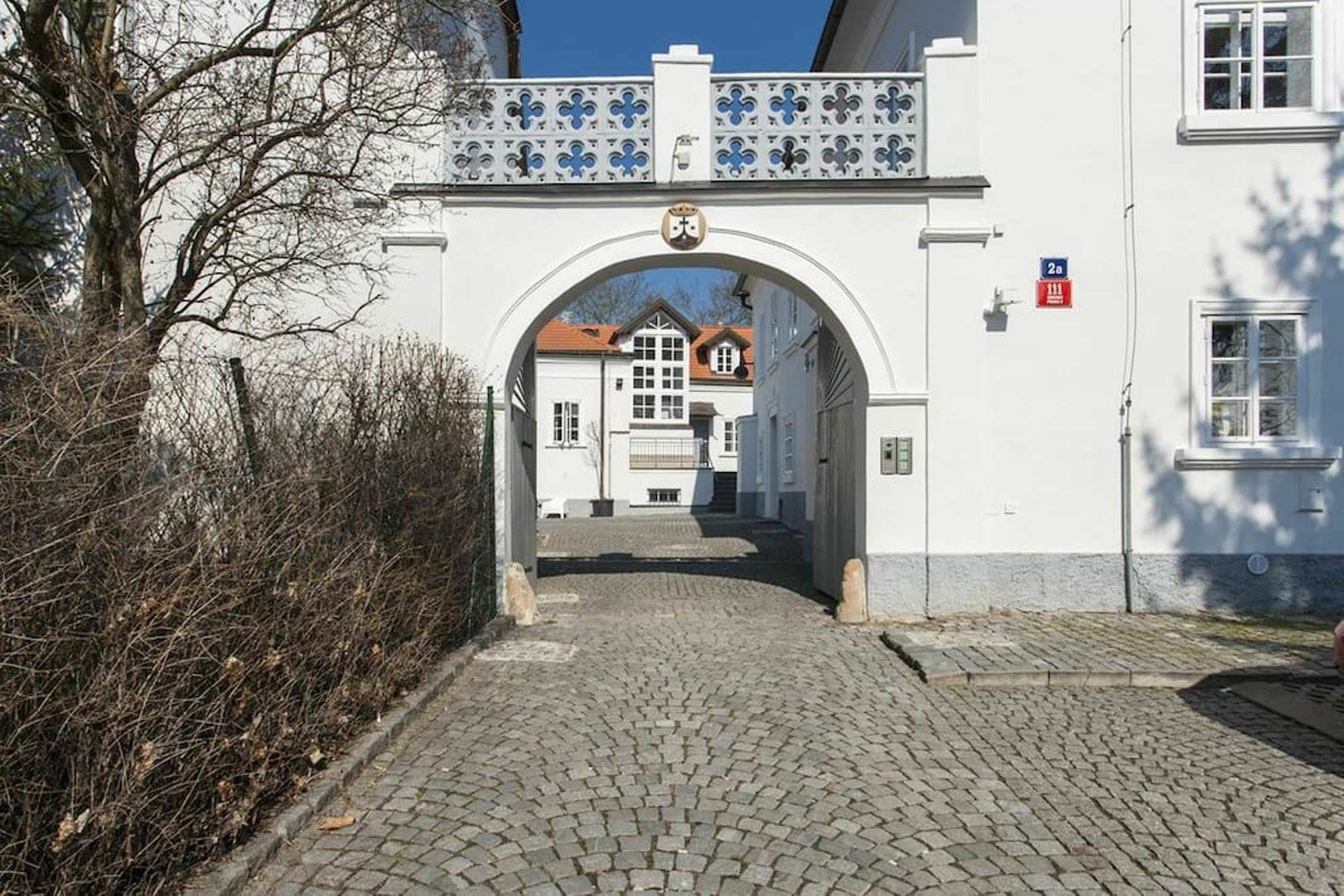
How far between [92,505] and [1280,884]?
4408mm

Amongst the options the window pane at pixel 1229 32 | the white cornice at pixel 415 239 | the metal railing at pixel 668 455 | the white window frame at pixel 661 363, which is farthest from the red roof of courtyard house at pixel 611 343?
the window pane at pixel 1229 32

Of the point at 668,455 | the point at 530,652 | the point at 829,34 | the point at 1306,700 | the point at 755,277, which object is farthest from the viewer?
the point at 668,455

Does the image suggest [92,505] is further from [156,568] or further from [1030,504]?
[1030,504]

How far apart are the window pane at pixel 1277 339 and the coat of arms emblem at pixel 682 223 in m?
5.54

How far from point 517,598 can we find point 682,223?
3.93 m

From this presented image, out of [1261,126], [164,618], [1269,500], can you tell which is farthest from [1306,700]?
[164,618]

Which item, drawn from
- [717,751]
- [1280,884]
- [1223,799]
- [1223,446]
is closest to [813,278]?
[1223,446]

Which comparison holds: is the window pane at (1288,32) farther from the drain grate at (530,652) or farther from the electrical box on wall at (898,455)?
the drain grate at (530,652)

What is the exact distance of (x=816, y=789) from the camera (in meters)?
4.56

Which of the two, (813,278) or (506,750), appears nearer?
(506,750)

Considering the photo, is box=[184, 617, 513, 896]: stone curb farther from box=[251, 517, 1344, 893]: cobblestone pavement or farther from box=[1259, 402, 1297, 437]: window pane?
box=[1259, 402, 1297, 437]: window pane

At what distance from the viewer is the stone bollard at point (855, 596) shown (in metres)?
9.01

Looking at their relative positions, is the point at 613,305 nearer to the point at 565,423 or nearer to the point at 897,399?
the point at 565,423

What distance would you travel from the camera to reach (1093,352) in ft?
30.0
